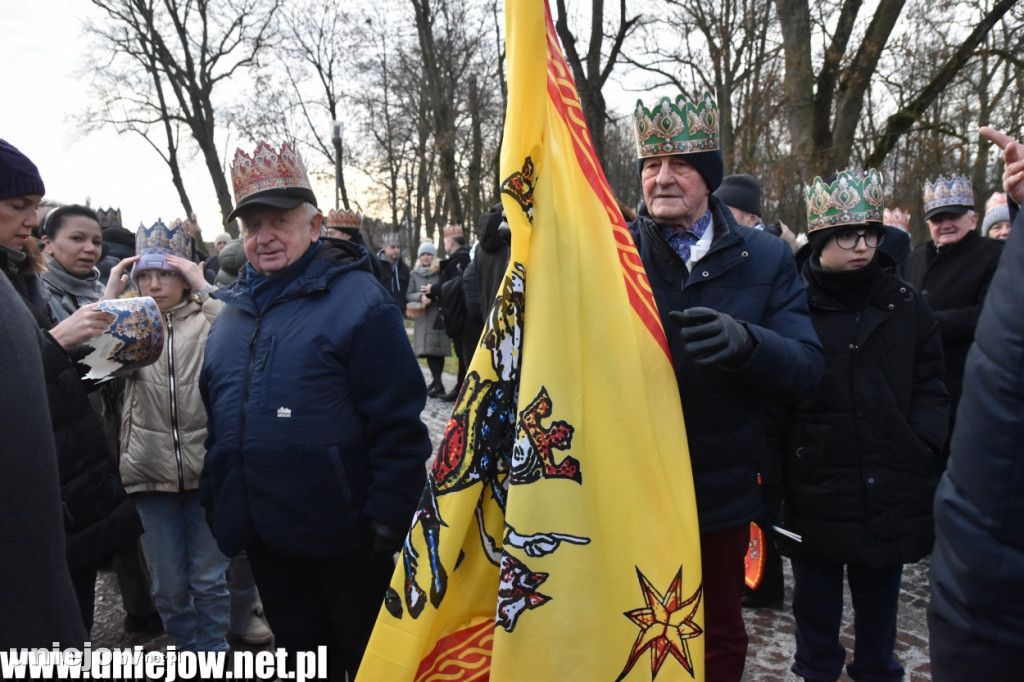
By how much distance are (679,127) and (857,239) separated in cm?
95

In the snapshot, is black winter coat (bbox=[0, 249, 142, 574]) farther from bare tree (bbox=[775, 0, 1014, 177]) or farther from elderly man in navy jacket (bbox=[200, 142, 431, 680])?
bare tree (bbox=[775, 0, 1014, 177])

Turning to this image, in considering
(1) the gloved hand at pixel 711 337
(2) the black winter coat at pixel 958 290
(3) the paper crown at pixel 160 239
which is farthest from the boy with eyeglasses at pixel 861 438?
(3) the paper crown at pixel 160 239

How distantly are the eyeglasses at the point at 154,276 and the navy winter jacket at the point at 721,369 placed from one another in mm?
2310

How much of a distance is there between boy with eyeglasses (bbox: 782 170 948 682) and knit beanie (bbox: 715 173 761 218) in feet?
6.37

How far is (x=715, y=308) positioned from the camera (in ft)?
7.18

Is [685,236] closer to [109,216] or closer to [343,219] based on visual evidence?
[343,219]

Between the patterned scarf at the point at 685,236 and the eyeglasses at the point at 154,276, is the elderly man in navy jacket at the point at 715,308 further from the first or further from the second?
the eyeglasses at the point at 154,276

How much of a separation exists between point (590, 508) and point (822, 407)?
53.5 inches

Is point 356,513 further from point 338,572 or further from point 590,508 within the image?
point 590,508

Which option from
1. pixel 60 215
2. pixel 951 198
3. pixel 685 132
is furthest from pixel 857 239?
pixel 60 215

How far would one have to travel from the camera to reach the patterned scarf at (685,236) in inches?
90.5

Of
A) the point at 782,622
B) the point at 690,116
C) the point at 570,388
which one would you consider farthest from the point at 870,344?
the point at 782,622

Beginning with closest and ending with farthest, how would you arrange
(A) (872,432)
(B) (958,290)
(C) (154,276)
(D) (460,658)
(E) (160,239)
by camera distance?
(D) (460,658) < (A) (872,432) < (C) (154,276) < (E) (160,239) < (B) (958,290)

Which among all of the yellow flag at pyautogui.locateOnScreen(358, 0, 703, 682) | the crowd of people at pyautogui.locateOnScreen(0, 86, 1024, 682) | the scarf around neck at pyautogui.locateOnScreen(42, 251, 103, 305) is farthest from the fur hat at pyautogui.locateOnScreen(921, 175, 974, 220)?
the scarf around neck at pyautogui.locateOnScreen(42, 251, 103, 305)
